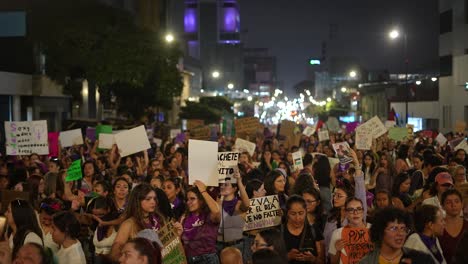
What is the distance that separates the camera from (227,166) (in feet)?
26.9

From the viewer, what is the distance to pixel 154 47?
39000mm

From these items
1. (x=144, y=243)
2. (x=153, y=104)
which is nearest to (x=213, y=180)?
(x=144, y=243)

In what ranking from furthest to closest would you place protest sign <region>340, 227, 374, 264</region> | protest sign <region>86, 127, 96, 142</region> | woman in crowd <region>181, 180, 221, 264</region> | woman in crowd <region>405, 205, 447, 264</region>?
protest sign <region>86, 127, 96, 142</region> < woman in crowd <region>181, 180, 221, 264</region> < protest sign <region>340, 227, 374, 264</region> < woman in crowd <region>405, 205, 447, 264</region>

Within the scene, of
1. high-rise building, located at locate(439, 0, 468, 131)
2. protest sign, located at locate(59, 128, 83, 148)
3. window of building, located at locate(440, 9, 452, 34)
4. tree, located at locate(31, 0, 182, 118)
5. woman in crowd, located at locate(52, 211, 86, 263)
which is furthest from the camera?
window of building, located at locate(440, 9, 452, 34)

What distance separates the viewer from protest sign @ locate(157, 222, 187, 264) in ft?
21.0

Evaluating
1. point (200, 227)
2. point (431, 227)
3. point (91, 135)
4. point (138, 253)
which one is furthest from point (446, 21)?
point (138, 253)

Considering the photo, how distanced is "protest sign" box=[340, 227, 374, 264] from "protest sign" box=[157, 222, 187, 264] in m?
1.46

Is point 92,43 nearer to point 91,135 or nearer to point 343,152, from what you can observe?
point 91,135

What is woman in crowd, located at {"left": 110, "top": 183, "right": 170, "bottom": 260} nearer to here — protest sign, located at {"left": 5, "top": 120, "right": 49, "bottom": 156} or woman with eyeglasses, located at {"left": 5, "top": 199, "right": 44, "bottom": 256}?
woman with eyeglasses, located at {"left": 5, "top": 199, "right": 44, "bottom": 256}

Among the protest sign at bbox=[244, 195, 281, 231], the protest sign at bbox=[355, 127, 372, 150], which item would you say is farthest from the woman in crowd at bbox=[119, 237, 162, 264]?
the protest sign at bbox=[355, 127, 372, 150]

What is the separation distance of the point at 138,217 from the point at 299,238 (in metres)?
1.55

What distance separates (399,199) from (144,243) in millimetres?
4808

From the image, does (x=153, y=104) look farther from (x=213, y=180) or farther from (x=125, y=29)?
(x=213, y=180)

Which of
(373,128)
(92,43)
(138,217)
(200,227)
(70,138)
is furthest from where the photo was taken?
(92,43)
